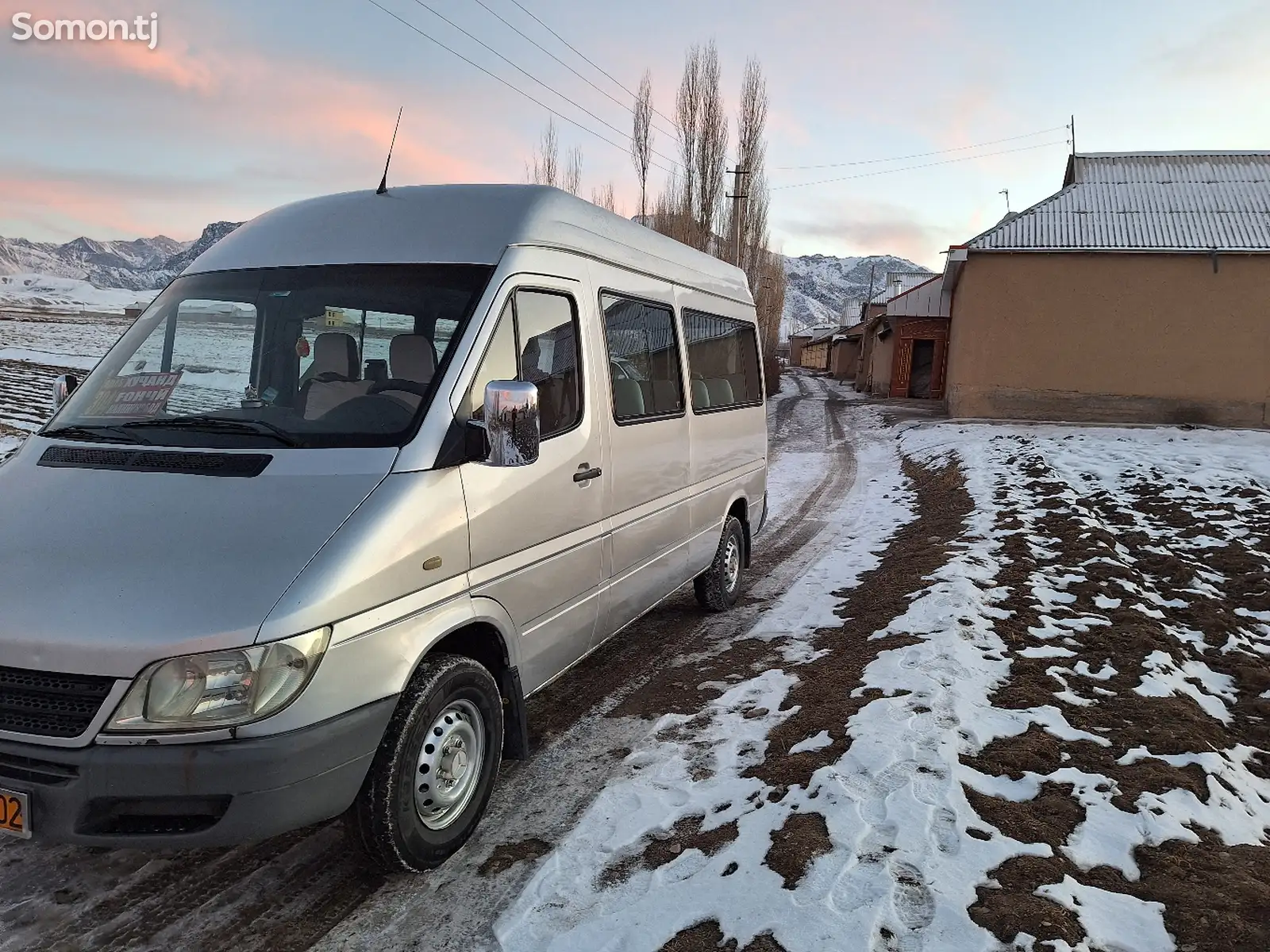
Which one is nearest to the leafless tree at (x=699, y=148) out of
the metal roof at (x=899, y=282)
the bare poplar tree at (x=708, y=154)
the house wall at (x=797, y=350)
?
the bare poplar tree at (x=708, y=154)

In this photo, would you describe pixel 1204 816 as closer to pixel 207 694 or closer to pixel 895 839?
pixel 895 839


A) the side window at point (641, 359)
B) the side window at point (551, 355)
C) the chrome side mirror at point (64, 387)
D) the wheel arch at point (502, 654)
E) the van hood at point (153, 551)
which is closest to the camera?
the van hood at point (153, 551)

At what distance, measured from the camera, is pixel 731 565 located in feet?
22.0

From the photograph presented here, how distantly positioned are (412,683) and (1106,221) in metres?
21.7

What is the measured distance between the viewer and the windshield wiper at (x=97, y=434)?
10.3 feet

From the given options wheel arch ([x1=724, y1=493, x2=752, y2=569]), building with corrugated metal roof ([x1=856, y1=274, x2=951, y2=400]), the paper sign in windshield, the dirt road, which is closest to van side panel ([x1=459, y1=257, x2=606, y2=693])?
the dirt road

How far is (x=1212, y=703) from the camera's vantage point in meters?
4.72

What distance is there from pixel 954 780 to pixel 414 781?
7.26 feet

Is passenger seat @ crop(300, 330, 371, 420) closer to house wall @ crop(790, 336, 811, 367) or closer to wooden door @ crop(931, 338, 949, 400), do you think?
wooden door @ crop(931, 338, 949, 400)

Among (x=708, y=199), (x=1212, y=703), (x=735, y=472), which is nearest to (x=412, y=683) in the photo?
(x=735, y=472)

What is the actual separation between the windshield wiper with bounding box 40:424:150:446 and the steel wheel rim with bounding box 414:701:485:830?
1.57 meters

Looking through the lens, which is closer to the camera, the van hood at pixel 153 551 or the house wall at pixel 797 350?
the van hood at pixel 153 551

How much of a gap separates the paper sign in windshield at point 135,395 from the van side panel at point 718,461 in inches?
125

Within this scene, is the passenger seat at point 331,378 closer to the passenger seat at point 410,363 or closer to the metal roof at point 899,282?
the passenger seat at point 410,363
